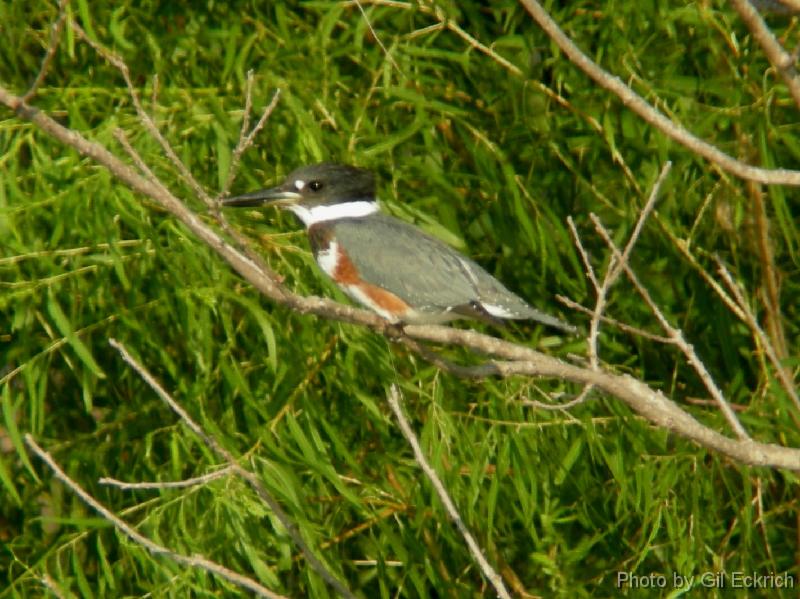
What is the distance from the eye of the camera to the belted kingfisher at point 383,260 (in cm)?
267

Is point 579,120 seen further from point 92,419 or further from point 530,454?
point 92,419

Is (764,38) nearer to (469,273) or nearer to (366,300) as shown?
(469,273)

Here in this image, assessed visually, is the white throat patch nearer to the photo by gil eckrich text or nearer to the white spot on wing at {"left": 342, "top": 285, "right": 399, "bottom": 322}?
the white spot on wing at {"left": 342, "top": 285, "right": 399, "bottom": 322}

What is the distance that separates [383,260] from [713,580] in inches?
37.3

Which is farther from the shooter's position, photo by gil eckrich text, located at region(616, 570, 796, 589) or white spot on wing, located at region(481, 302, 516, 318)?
photo by gil eckrich text, located at region(616, 570, 796, 589)

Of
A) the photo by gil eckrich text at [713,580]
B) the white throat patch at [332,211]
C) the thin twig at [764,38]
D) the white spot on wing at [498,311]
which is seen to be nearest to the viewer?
the thin twig at [764,38]

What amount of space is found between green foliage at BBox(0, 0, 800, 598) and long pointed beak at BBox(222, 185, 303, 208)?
0.25 ft

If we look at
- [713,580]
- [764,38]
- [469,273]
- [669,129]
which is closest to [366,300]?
[469,273]

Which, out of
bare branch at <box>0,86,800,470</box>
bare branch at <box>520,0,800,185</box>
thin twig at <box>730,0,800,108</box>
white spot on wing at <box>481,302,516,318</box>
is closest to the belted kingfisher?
white spot on wing at <box>481,302,516,318</box>

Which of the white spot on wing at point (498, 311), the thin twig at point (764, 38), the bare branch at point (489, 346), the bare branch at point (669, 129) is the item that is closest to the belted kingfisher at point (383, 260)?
the white spot on wing at point (498, 311)

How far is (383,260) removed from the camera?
2748mm

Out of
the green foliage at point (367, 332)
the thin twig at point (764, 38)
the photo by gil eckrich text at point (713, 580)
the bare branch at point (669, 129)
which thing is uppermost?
the thin twig at point (764, 38)

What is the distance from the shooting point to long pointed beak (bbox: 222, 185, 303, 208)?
8.60ft

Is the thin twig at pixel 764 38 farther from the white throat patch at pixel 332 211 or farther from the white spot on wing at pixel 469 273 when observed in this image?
the white throat patch at pixel 332 211
